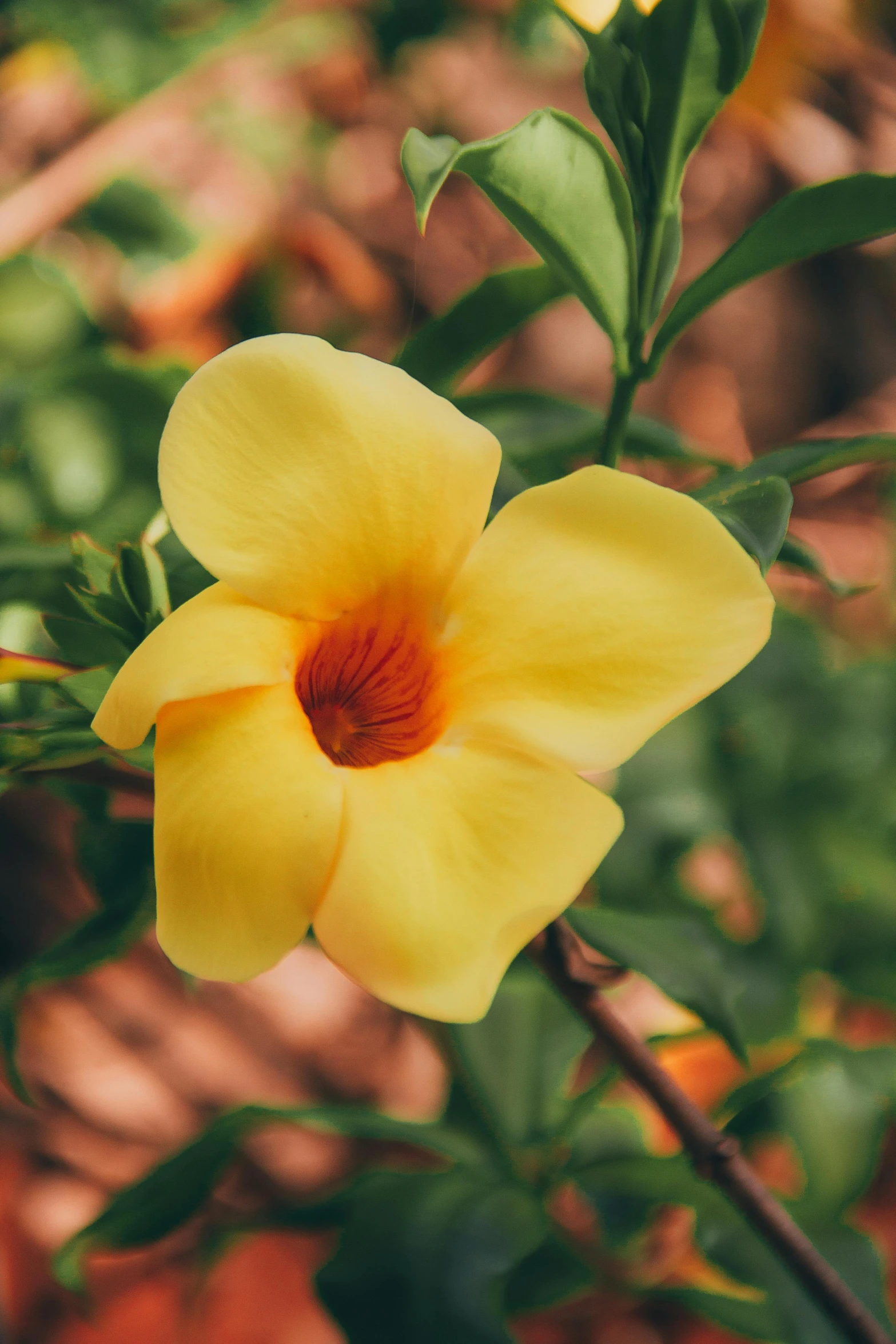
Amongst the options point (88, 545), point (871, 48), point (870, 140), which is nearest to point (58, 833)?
point (88, 545)

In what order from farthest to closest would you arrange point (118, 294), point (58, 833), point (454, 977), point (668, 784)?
1. point (118, 294)
2. point (58, 833)
3. point (668, 784)
4. point (454, 977)

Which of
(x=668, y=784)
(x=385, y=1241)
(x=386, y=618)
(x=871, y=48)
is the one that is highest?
(x=386, y=618)

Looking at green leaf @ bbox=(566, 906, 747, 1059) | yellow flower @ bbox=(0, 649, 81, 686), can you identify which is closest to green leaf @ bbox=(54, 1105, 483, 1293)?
green leaf @ bbox=(566, 906, 747, 1059)

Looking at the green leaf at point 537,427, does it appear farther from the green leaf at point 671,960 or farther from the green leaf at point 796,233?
the green leaf at point 671,960

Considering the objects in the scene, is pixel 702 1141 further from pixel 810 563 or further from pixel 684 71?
pixel 684 71

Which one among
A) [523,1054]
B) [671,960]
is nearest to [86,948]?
[671,960]

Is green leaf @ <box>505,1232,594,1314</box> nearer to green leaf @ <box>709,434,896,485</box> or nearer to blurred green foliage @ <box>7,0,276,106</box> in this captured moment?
green leaf @ <box>709,434,896,485</box>

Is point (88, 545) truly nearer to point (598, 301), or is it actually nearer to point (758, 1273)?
point (598, 301)
